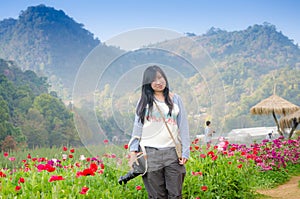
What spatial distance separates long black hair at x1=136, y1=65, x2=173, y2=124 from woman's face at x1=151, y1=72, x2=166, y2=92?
2 cm

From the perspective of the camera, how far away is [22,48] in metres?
40.8

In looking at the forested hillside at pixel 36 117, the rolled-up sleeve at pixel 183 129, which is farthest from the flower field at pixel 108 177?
the forested hillside at pixel 36 117

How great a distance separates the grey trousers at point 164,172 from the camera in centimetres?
307

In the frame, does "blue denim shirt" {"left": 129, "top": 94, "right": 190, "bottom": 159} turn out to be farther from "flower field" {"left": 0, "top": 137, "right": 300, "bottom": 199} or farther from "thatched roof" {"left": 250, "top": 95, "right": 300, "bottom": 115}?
"thatched roof" {"left": 250, "top": 95, "right": 300, "bottom": 115}

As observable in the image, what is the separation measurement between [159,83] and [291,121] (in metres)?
11.1

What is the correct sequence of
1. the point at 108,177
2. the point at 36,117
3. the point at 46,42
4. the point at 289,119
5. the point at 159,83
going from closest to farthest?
the point at 159,83 → the point at 108,177 → the point at 289,119 → the point at 36,117 → the point at 46,42

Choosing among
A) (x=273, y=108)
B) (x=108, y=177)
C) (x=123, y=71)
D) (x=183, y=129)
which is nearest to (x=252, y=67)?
(x=273, y=108)

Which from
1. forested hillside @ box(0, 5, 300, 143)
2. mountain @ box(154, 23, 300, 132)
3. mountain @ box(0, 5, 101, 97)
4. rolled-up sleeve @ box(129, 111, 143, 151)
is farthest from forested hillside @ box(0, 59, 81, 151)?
rolled-up sleeve @ box(129, 111, 143, 151)

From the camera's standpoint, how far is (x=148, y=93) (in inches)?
123

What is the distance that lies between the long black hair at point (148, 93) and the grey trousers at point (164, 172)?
272 mm

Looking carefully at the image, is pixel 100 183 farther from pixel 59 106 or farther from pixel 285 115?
pixel 59 106

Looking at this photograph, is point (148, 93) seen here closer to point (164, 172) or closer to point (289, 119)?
point (164, 172)

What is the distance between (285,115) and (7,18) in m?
36.0

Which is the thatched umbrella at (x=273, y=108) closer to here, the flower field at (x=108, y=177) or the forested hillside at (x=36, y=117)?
the flower field at (x=108, y=177)
